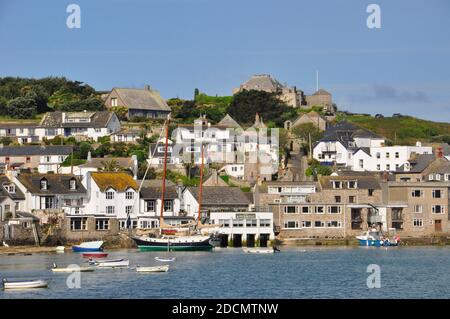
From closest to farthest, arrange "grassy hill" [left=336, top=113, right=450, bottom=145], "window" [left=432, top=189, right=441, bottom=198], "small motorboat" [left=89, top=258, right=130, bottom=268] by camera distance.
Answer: "small motorboat" [left=89, top=258, right=130, bottom=268]
"window" [left=432, top=189, right=441, bottom=198]
"grassy hill" [left=336, top=113, right=450, bottom=145]

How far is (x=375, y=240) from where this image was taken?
274 ft

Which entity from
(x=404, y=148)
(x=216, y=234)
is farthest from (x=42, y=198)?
(x=404, y=148)

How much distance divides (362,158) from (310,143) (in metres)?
6.59

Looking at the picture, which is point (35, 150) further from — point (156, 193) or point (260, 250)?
point (260, 250)

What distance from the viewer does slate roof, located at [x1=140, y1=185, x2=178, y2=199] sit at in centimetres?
8600

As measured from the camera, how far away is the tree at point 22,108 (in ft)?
416

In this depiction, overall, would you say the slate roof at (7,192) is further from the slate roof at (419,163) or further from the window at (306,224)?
the slate roof at (419,163)

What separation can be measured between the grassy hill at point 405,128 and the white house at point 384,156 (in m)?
17.0

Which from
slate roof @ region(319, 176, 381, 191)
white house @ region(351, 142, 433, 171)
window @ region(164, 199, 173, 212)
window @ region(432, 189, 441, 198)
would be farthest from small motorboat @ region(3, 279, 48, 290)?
white house @ region(351, 142, 433, 171)

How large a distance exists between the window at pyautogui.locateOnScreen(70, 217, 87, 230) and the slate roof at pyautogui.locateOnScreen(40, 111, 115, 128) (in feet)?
121

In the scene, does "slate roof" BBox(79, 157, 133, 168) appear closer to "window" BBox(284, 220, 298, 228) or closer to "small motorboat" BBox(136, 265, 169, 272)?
"window" BBox(284, 220, 298, 228)

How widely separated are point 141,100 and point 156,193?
→ 156 ft

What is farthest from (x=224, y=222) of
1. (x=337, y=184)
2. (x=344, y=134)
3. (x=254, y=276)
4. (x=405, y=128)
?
(x=405, y=128)
